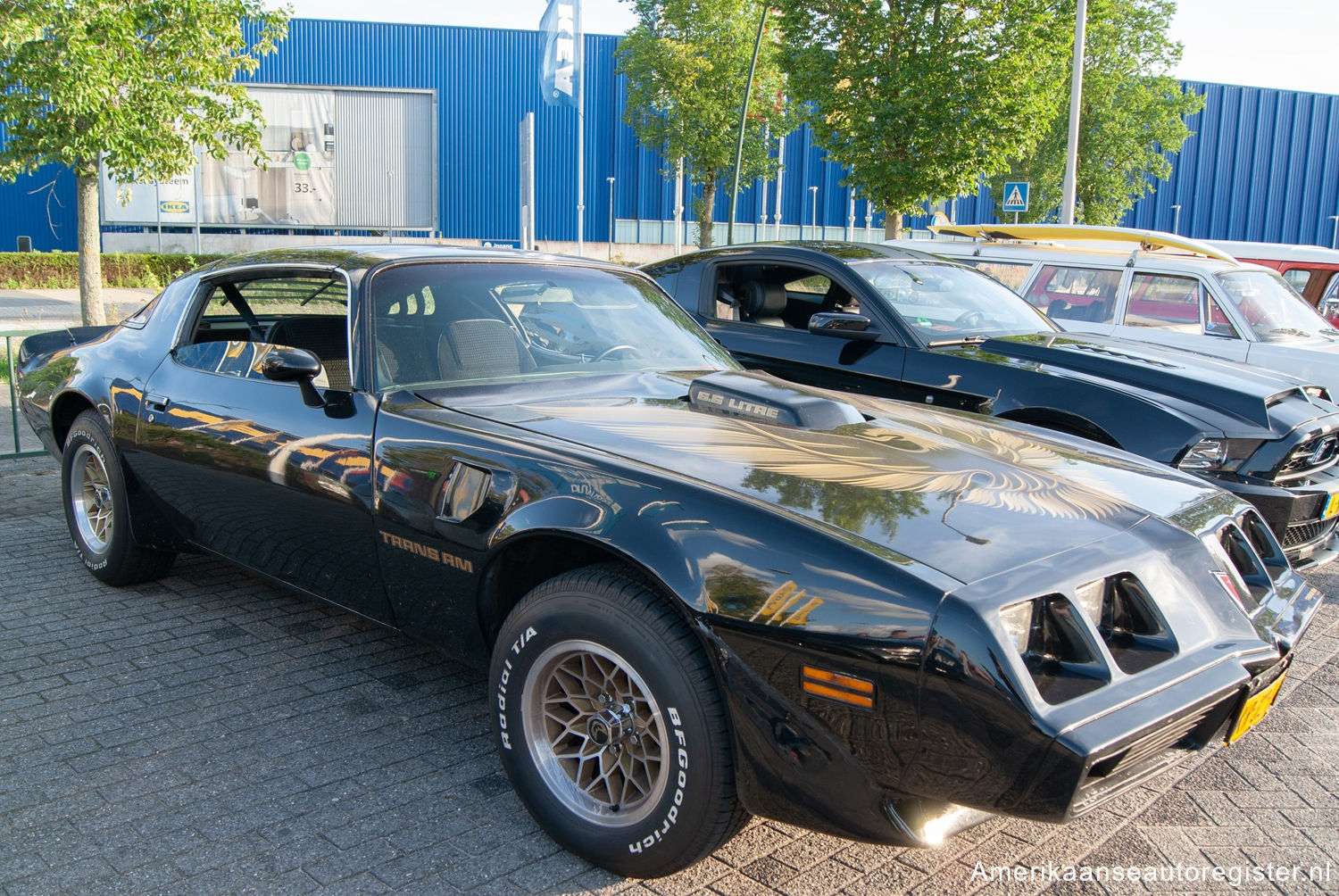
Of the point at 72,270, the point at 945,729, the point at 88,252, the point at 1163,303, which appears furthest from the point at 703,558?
the point at 72,270

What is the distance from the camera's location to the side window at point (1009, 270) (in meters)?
8.57

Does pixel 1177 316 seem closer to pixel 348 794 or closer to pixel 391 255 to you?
pixel 391 255

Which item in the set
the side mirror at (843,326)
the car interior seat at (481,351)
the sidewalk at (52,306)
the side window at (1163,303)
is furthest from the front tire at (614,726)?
the sidewalk at (52,306)

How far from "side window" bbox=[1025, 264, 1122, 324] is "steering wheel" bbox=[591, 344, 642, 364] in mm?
5388

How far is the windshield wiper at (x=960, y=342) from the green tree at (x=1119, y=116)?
2259 cm

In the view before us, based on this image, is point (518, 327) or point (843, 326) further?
point (843, 326)

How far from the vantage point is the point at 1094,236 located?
9.73 m

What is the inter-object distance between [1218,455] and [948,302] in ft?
6.14

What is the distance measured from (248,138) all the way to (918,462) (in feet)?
40.6

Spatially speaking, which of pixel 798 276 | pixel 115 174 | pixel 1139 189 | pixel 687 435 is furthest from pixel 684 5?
pixel 687 435

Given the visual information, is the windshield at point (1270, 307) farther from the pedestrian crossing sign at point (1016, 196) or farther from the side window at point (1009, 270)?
the pedestrian crossing sign at point (1016, 196)

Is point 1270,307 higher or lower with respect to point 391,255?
lower

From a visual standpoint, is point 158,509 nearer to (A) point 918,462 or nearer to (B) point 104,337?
(B) point 104,337

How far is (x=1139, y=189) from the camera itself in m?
33.2
